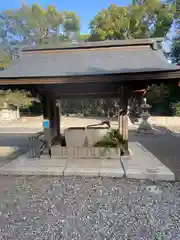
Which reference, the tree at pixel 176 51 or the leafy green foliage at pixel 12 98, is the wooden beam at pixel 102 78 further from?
the tree at pixel 176 51

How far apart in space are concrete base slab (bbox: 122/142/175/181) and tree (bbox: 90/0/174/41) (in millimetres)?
13863

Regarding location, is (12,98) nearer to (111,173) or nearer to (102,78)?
(102,78)

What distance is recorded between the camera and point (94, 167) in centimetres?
435

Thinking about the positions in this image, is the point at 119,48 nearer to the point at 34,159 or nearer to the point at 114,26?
the point at 34,159

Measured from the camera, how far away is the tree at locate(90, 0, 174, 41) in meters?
16.4

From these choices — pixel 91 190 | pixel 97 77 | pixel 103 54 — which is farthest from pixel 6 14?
pixel 91 190

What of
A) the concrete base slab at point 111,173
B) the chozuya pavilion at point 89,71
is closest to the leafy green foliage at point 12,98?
the chozuya pavilion at point 89,71

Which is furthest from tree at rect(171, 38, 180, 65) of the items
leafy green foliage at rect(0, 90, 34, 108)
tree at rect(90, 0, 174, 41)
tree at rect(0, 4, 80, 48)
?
leafy green foliage at rect(0, 90, 34, 108)

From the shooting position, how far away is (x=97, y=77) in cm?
419

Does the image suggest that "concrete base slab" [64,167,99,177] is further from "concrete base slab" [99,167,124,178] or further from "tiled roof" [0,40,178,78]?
"tiled roof" [0,40,178,78]

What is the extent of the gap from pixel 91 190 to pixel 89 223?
98 centimetres

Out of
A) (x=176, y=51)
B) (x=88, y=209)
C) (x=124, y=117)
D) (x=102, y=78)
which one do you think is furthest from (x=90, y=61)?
(x=176, y=51)

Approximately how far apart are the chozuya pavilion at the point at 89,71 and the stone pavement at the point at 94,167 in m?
0.82

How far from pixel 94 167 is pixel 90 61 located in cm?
261
